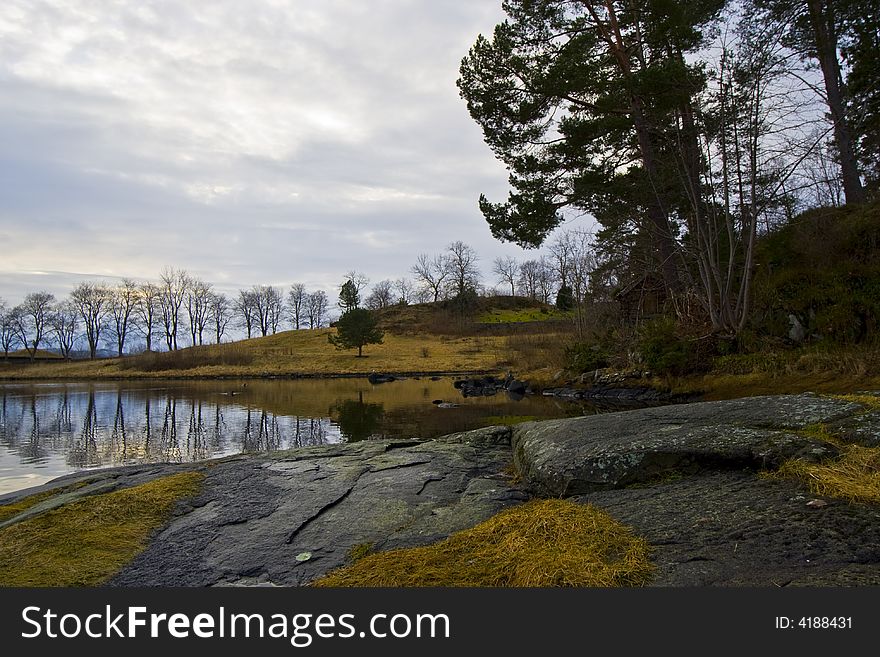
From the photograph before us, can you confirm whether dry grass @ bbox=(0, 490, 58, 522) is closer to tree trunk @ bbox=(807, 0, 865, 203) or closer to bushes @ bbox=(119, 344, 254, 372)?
tree trunk @ bbox=(807, 0, 865, 203)

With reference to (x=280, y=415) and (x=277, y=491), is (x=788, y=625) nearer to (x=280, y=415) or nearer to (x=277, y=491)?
(x=277, y=491)

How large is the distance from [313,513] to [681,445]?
3.27m

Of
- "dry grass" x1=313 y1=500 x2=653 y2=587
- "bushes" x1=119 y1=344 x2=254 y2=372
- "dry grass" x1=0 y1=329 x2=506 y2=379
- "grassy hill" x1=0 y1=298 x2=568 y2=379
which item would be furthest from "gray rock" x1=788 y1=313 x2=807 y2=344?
"bushes" x1=119 y1=344 x2=254 y2=372

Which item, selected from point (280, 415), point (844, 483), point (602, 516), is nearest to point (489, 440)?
point (602, 516)

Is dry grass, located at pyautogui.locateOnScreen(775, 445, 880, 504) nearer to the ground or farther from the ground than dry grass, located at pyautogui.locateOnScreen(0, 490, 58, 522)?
farther from the ground

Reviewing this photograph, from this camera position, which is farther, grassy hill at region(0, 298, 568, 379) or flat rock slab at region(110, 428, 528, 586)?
grassy hill at region(0, 298, 568, 379)

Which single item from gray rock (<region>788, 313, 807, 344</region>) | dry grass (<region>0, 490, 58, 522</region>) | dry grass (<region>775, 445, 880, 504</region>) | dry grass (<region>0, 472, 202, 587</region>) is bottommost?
dry grass (<region>0, 490, 58, 522</region>)

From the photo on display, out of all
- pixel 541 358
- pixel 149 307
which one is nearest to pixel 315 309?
pixel 149 307

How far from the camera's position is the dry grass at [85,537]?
3396 mm

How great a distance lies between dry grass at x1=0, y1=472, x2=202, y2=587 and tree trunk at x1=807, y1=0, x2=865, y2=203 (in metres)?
16.8

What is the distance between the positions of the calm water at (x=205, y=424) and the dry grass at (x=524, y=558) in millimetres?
8679

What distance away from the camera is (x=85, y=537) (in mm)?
4062

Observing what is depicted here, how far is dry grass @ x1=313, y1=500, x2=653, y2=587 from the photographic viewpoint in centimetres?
270

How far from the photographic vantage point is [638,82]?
13.9 meters
